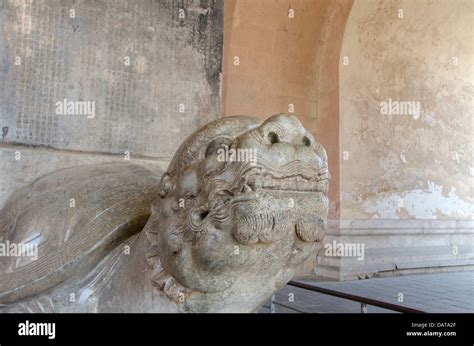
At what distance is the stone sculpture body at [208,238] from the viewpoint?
1027mm

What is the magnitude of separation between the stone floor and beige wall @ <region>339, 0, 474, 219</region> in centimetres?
120

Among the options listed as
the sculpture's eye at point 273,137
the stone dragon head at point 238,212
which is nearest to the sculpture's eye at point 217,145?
the stone dragon head at point 238,212

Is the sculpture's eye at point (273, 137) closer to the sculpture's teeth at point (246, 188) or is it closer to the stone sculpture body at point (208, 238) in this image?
the stone sculpture body at point (208, 238)

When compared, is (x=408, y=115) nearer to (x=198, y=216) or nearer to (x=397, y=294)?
(x=397, y=294)

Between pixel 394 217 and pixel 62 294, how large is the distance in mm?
6607

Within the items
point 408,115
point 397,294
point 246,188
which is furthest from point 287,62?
point 246,188

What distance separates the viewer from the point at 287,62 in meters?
7.29

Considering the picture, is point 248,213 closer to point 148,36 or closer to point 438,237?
point 148,36

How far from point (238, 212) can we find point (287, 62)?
6659 millimetres

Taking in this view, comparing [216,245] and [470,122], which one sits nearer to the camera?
[216,245]

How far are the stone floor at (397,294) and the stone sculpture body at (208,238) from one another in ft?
8.04

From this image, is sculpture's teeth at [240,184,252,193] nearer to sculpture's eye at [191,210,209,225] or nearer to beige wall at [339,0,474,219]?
sculpture's eye at [191,210,209,225]

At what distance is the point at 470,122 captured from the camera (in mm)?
8203

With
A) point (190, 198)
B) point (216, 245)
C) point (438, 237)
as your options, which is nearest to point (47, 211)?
point (190, 198)
